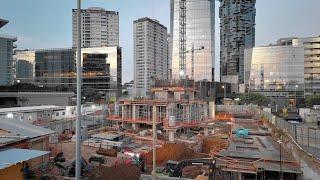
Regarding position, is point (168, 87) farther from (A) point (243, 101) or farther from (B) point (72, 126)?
(A) point (243, 101)

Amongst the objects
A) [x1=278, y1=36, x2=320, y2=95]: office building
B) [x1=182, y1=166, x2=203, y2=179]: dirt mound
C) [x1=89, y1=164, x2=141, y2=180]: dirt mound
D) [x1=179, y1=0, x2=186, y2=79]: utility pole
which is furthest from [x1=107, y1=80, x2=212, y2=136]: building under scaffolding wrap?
[x1=179, y1=0, x2=186, y2=79]: utility pole

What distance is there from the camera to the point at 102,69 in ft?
468

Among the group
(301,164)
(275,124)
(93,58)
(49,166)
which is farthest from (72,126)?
(93,58)

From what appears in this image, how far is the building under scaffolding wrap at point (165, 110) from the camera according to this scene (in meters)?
42.6

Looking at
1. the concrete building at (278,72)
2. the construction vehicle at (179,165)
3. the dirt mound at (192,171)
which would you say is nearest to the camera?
the construction vehicle at (179,165)

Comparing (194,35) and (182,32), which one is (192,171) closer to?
(194,35)

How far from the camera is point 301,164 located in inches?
891

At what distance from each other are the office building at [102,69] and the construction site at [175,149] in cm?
8747

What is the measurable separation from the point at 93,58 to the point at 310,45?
87.9 m

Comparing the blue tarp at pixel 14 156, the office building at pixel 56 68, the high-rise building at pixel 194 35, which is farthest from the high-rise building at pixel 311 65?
the blue tarp at pixel 14 156

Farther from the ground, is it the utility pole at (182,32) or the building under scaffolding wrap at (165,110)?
the utility pole at (182,32)

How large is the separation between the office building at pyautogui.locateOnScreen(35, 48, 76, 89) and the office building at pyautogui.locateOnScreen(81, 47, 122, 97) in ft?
19.0

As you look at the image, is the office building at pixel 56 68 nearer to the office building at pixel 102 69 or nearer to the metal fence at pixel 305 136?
the office building at pixel 102 69

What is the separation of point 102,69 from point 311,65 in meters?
85.8
